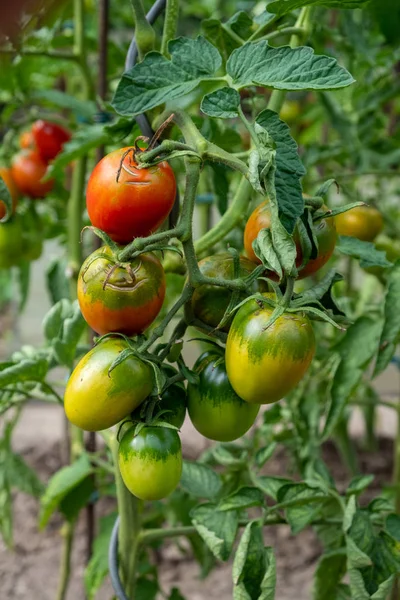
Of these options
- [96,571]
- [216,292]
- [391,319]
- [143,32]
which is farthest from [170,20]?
[96,571]

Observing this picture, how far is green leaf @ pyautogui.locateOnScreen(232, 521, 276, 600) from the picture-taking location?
598 millimetres

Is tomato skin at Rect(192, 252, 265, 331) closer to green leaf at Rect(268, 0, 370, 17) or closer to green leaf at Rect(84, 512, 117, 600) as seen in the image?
green leaf at Rect(268, 0, 370, 17)

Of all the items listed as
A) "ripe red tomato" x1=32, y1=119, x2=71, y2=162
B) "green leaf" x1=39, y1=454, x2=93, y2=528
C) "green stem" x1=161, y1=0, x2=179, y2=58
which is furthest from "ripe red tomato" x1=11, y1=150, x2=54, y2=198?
"green stem" x1=161, y1=0, x2=179, y2=58

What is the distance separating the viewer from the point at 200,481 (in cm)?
81

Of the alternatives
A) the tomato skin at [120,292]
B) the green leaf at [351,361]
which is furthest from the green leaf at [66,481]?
the tomato skin at [120,292]

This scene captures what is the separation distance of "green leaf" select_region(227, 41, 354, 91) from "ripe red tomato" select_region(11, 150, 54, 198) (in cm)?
70

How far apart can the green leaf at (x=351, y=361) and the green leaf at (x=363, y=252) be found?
0.52 feet

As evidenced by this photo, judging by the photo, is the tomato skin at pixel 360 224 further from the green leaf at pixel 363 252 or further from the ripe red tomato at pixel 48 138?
the ripe red tomato at pixel 48 138

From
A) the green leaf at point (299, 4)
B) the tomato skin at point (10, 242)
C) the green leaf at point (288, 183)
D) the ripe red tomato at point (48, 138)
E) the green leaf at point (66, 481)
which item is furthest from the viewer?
the ripe red tomato at point (48, 138)

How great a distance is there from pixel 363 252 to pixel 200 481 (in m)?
0.37

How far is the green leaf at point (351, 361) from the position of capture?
2.50 ft

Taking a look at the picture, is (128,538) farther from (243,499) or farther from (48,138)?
(48,138)

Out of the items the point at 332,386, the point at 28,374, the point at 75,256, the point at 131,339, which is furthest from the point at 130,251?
the point at 75,256

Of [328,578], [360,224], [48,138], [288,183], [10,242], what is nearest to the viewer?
[288,183]
